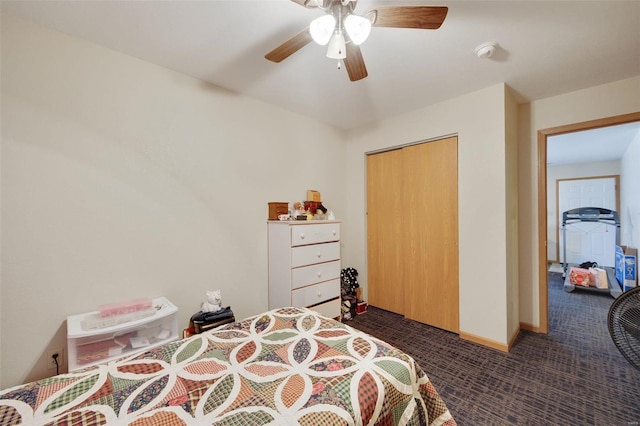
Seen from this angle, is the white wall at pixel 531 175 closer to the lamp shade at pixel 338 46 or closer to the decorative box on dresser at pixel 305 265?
the decorative box on dresser at pixel 305 265

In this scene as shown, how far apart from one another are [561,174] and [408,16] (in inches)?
269

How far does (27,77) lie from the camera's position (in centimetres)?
156

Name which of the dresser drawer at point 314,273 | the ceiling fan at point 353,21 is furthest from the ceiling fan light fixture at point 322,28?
the dresser drawer at point 314,273

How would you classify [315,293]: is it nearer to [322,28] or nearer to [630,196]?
[322,28]

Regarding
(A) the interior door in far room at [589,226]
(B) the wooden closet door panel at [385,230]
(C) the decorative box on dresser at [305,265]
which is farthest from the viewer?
(A) the interior door in far room at [589,226]

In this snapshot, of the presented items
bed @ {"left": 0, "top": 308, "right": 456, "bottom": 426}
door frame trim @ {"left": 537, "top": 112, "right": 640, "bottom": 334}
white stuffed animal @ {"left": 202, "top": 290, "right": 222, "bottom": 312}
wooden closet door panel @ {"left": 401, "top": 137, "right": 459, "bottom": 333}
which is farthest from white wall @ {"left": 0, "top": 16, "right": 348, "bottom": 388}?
door frame trim @ {"left": 537, "top": 112, "right": 640, "bottom": 334}

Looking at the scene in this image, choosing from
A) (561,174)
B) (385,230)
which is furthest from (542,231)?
(561,174)

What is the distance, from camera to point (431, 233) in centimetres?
285

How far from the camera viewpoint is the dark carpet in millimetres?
1599

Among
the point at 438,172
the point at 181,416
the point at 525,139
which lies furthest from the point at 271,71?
the point at 525,139

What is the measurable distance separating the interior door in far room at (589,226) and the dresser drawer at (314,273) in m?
5.52

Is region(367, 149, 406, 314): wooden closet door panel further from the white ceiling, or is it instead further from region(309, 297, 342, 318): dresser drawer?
the white ceiling

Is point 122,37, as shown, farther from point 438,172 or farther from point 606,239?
point 606,239

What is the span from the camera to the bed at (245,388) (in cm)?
85
